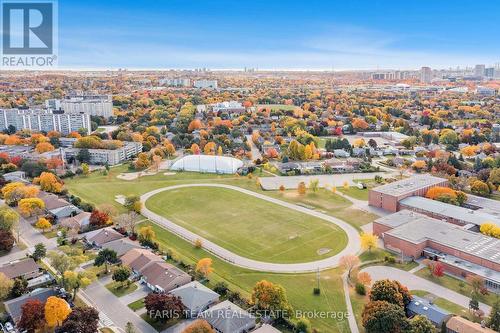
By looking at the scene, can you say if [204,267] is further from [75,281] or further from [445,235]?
[445,235]

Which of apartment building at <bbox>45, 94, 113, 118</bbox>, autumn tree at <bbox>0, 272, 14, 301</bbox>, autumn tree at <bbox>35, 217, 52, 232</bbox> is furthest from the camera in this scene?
apartment building at <bbox>45, 94, 113, 118</bbox>

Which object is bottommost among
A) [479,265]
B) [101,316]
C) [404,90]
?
[101,316]

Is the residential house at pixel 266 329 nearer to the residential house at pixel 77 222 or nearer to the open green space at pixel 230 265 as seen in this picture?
the open green space at pixel 230 265

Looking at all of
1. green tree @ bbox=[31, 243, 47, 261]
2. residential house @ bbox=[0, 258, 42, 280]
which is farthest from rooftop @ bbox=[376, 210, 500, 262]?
green tree @ bbox=[31, 243, 47, 261]

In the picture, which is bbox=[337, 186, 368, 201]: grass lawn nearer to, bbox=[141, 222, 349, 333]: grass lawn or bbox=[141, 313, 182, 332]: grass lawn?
bbox=[141, 222, 349, 333]: grass lawn

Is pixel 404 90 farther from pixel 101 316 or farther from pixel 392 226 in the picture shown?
pixel 101 316

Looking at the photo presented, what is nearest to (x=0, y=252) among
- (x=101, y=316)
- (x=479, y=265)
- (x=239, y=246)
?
(x=101, y=316)

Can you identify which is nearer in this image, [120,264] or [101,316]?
[101,316]

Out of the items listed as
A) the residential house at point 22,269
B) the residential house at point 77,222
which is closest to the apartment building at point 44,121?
the residential house at point 77,222
